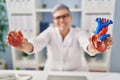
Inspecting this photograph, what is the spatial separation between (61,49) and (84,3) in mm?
719

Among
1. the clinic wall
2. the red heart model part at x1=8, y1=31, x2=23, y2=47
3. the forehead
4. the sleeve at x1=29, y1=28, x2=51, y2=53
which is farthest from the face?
the clinic wall

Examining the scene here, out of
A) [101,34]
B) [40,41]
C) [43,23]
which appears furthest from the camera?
[43,23]

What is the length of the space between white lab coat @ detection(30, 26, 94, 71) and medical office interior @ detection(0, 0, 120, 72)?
552mm

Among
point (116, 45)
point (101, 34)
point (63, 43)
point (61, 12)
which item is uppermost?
point (61, 12)

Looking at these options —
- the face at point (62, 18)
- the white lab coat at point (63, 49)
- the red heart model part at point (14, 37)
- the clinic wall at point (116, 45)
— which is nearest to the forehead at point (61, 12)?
the face at point (62, 18)

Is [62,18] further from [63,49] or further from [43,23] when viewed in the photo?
[43,23]

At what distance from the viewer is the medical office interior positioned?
2062 millimetres

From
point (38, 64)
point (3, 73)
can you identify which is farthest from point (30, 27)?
point (3, 73)

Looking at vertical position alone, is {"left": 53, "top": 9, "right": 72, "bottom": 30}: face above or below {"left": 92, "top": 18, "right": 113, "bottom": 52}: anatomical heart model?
above

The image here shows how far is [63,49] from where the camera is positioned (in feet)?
5.15

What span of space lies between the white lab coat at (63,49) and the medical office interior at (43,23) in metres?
0.55

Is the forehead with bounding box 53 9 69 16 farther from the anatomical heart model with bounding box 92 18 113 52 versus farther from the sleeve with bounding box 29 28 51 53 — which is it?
the anatomical heart model with bounding box 92 18 113 52

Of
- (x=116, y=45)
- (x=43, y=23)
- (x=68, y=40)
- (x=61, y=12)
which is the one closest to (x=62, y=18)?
(x=61, y=12)

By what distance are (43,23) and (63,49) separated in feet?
2.64
